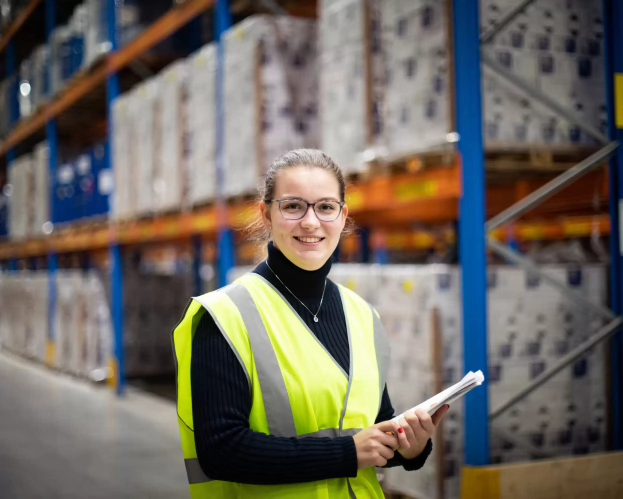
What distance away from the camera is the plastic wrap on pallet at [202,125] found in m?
5.82

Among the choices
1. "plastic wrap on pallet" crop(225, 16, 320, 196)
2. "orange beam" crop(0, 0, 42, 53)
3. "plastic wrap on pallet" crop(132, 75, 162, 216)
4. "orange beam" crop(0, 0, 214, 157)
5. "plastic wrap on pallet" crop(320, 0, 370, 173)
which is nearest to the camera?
"plastic wrap on pallet" crop(320, 0, 370, 173)

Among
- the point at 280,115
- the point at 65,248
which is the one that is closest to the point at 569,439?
the point at 280,115

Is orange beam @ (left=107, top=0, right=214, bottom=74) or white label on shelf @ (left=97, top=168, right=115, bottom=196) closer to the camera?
orange beam @ (left=107, top=0, right=214, bottom=74)

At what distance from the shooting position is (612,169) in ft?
12.7

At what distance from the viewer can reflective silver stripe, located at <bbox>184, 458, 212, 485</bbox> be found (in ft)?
5.54

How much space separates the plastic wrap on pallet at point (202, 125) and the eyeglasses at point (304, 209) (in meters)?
4.12

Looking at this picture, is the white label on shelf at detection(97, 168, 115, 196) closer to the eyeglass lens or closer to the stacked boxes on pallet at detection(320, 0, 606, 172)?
the stacked boxes on pallet at detection(320, 0, 606, 172)

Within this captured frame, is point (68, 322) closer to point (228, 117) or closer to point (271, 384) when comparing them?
point (228, 117)

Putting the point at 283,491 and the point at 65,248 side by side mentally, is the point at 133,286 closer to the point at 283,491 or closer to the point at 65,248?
the point at 65,248

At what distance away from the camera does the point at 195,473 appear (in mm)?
1697

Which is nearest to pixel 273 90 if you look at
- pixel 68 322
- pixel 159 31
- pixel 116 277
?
pixel 159 31

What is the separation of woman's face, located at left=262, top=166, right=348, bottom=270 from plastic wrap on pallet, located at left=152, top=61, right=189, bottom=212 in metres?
4.72

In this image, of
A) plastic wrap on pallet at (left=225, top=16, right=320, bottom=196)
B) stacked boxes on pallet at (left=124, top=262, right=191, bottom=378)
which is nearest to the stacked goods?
stacked boxes on pallet at (left=124, top=262, right=191, bottom=378)

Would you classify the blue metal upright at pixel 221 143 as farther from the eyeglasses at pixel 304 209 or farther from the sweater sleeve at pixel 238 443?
the sweater sleeve at pixel 238 443
